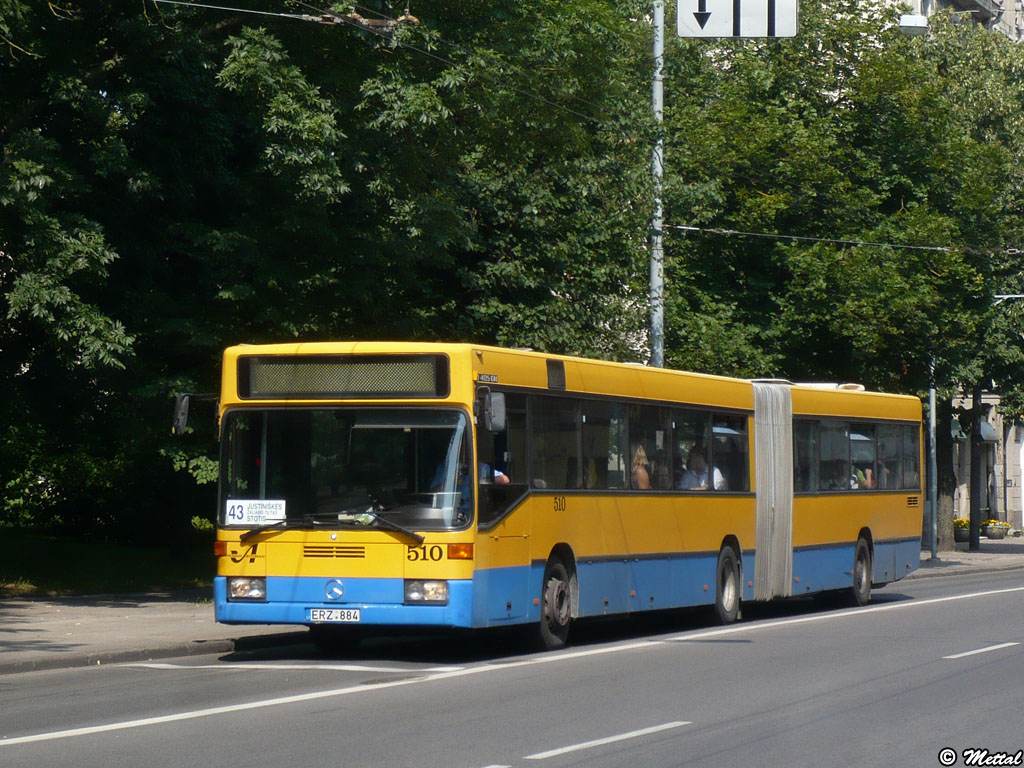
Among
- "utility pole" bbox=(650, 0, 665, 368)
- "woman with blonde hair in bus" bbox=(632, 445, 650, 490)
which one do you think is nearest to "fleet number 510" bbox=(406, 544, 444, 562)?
"woman with blonde hair in bus" bbox=(632, 445, 650, 490)

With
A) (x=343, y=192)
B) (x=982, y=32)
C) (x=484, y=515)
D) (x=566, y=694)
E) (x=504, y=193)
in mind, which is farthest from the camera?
(x=982, y=32)

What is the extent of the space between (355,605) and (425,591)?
0.69 m

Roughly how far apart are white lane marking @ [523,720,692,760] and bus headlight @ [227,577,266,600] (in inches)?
205

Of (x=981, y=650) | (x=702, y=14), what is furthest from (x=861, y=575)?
(x=702, y=14)

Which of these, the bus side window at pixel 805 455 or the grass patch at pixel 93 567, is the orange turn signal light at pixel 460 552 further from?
the grass patch at pixel 93 567

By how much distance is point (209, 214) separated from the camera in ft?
72.3

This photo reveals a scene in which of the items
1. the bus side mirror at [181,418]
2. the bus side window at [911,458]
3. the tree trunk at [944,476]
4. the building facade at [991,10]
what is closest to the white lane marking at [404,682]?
the bus side mirror at [181,418]

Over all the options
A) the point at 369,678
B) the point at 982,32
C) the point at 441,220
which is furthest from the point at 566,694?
the point at 982,32

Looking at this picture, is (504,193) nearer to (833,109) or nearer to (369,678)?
(833,109)

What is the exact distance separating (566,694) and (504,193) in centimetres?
1466

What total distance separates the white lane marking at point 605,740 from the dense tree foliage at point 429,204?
1033cm

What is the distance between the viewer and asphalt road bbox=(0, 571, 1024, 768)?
8.95m

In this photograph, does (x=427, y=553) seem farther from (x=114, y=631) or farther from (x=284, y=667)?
(x=114, y=631)

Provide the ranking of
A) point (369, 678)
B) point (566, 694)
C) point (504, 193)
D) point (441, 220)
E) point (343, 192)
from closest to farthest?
1. point (566, 694)
2. point (369, 678)
3. point (343, 192)
4. point (441, 220)
5. point (504, 193)
